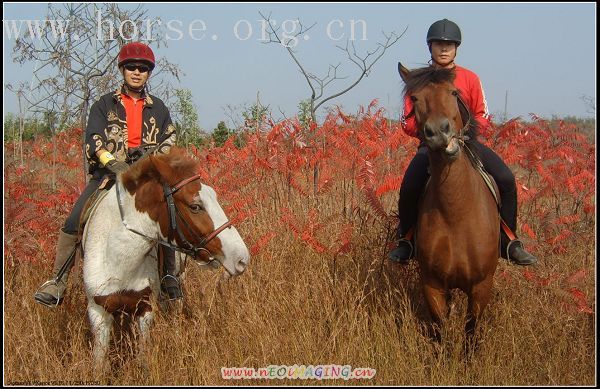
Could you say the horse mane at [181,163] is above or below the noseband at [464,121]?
below

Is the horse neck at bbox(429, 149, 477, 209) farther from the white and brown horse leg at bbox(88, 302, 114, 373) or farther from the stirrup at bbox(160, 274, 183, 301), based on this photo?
the white and brown horse leg at bbox(88, 302, 114, 373)

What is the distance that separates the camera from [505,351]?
15.2 ft

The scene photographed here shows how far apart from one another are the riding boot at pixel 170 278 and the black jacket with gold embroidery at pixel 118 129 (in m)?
0.86

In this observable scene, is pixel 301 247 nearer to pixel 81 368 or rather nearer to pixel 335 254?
pixel 335 254

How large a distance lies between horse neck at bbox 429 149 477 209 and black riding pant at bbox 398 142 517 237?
393mm

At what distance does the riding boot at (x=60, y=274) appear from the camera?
15.2 feet

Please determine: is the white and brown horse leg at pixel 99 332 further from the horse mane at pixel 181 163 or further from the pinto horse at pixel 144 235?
the horse mane at pixel 181 163

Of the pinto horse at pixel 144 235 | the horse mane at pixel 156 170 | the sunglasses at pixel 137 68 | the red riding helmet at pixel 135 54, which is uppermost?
the red riding helmet at pixel 135 54

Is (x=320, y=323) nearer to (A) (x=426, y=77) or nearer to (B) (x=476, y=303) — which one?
(B) (x=476, y=303)

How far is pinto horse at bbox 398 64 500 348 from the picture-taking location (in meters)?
4.04

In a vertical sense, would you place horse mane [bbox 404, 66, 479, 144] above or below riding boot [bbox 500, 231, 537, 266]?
above

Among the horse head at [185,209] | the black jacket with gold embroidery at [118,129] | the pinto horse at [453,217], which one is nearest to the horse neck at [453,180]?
the pinto horse at [453,217]

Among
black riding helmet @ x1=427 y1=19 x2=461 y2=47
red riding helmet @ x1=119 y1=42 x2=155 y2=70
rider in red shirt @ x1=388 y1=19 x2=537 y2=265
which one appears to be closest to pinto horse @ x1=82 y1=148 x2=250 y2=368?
red riding helmet @ x1=119 y1=42 x2=155 y2=70

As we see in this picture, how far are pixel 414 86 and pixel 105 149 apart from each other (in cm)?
253
